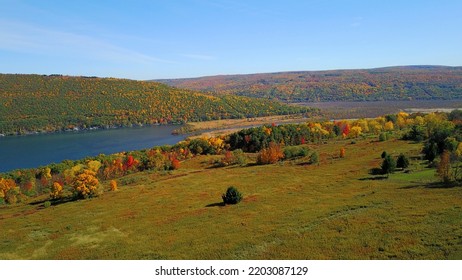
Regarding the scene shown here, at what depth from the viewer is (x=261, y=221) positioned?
4697cm

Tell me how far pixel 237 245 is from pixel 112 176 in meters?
79.7

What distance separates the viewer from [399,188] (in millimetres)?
57500

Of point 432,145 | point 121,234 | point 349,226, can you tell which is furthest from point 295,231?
point 432,145

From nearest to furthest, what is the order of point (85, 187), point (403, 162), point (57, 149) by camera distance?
point (403, 162), point (85, 187), point (57, 149)

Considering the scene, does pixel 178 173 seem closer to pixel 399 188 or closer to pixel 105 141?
pixel 399 188

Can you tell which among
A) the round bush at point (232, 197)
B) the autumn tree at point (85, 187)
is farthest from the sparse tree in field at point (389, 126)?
the autumn tree at point (85, 187)

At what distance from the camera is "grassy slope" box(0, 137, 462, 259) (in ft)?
114

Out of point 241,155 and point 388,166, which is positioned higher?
point 388,166

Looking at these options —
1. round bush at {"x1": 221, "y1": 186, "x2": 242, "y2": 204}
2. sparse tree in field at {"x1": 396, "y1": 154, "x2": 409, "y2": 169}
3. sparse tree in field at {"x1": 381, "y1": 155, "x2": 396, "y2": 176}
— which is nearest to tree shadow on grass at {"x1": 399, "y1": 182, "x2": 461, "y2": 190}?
sparse tree in field at {"x1": 381, "y1": 155, "x2": 396, "y2": 176}

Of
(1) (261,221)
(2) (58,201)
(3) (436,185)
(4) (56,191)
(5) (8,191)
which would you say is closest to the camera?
(1) (261,221)

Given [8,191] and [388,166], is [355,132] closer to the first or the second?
[388,166]

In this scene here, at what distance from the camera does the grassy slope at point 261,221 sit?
3481 cm

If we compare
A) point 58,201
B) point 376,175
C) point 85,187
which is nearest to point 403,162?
point 376,175

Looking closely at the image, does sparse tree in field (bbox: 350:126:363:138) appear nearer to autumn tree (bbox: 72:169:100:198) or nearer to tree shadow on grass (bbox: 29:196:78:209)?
autumn tree (bbox: 72:169:100:198)
